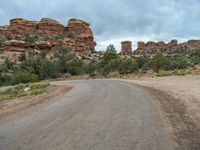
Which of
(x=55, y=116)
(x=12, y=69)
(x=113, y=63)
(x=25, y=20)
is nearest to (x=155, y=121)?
(x=55, y=116)

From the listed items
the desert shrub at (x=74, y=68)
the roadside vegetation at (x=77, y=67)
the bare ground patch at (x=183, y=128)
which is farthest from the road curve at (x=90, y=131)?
the desert shrub at (x=74, y=68)

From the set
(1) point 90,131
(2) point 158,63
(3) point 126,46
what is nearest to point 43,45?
(2) point 158,63

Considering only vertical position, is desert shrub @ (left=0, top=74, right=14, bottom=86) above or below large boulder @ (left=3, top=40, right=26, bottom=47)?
below

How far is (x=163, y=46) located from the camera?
17262cm

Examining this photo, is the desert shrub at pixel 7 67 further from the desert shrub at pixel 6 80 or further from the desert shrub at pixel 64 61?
the desert shrub at pixel 6 80

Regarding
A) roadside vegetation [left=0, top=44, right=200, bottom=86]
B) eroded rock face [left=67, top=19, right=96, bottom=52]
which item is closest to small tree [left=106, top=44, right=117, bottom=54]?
roadside vegetation [left=0, top=44, right=200, bottom=86]

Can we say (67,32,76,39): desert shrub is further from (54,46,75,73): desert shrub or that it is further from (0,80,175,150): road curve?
(0,80,175,150): road curve

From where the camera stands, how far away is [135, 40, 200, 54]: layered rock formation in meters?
159

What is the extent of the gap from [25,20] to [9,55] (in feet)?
140

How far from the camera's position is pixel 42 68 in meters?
68.0

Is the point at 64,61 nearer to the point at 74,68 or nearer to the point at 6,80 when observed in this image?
the point at 74,68

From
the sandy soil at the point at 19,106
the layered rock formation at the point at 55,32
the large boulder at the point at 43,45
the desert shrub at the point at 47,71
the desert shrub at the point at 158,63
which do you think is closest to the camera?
the sandy soil at the point at 19,106

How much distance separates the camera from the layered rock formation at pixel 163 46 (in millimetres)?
159250

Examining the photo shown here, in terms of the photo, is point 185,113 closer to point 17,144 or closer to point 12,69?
point 17,144
